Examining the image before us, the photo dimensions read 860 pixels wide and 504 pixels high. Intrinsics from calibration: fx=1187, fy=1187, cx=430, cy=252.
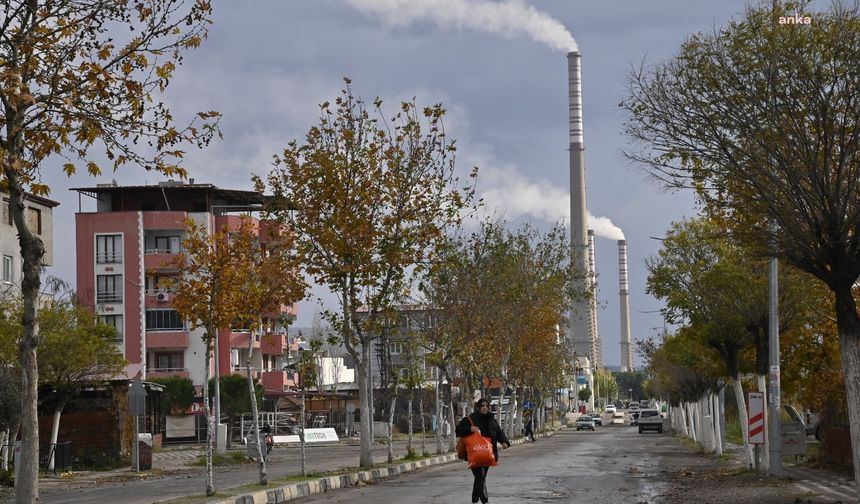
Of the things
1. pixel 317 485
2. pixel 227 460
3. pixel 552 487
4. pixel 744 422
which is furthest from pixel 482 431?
pixel 227 460

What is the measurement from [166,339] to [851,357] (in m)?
66.4

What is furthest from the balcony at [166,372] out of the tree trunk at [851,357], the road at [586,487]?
the tree trunk at [851,357]

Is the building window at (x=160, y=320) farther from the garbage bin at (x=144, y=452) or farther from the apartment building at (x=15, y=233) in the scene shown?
the garbage bin at (x=144, y=452)

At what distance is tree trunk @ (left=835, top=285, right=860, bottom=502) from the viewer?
17141 mm

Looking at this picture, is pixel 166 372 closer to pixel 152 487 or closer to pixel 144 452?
pixel 144 452

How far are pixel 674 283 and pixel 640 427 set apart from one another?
6029 centimetres

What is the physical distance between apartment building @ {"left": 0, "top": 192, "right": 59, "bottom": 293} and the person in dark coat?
46.7m

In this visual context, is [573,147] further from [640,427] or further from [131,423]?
[131,423]

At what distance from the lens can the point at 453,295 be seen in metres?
50.8

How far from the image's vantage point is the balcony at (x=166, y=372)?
260 ft

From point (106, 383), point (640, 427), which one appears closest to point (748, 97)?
point (106, 383)

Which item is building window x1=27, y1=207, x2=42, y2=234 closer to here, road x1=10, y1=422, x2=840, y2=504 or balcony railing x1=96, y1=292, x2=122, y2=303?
balcony railing x1=96, y1=292, x2=122, y2=303

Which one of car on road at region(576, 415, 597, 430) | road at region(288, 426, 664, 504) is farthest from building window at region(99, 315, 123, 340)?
road at region(288, 426, 664, 504)

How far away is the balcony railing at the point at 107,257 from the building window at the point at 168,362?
702 centimetres
